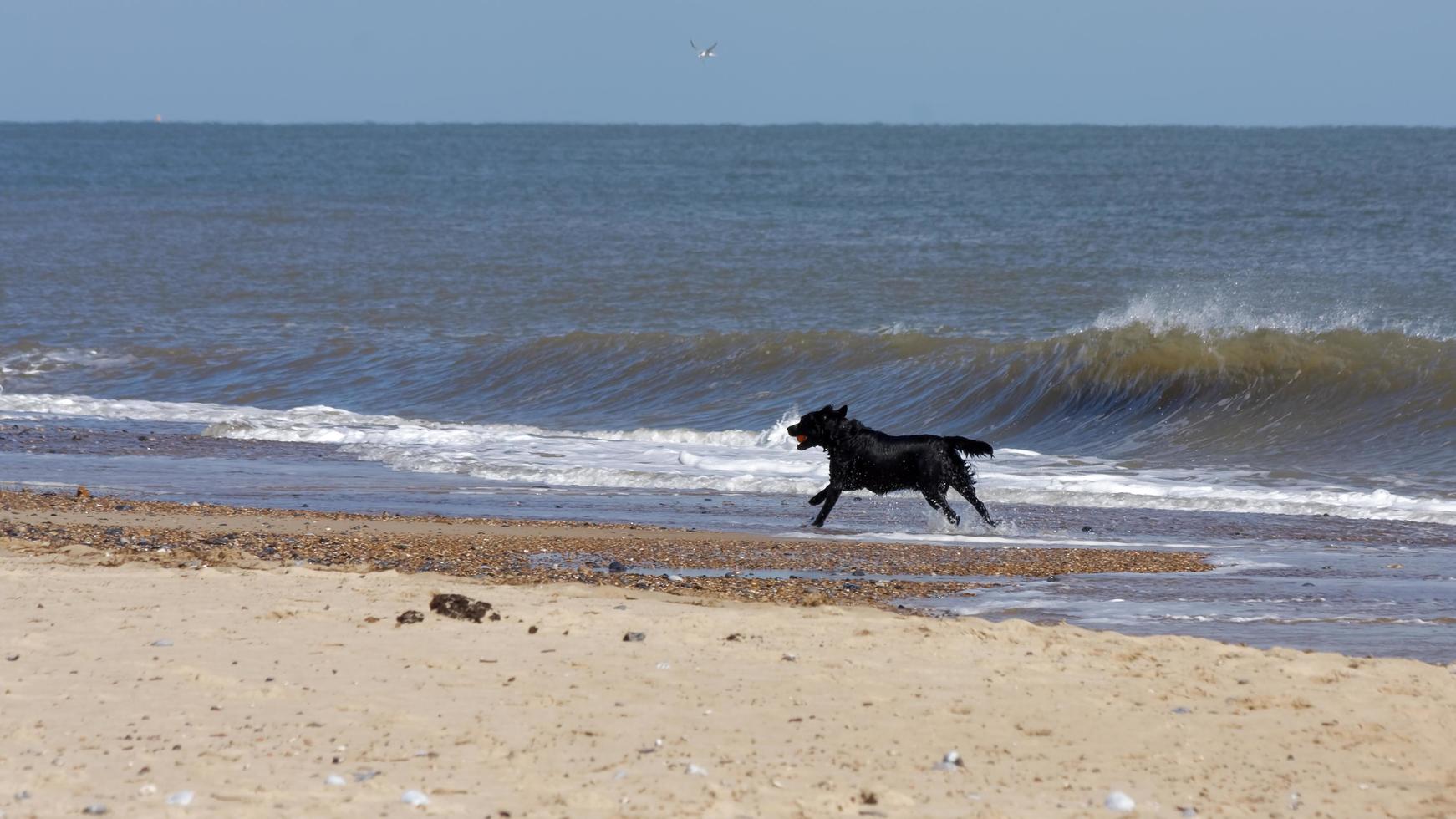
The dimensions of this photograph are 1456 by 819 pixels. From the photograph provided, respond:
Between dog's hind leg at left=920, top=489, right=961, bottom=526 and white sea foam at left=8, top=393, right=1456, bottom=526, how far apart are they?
1402 mm

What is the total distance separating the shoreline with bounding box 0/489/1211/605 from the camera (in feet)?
27.1

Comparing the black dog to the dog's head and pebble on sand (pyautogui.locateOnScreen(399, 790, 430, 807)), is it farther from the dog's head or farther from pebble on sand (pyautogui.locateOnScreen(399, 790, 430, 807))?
pebble on sand (pyautogui.locateOnScreen(399, 790, 430, 807))

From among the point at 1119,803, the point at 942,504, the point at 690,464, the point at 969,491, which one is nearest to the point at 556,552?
the point at 942,504

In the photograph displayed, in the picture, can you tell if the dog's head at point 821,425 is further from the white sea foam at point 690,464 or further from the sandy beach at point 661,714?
the sandy beach at point 661,714

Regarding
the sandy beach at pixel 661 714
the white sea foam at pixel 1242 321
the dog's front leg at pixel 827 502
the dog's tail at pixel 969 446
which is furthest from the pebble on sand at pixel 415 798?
the white sea foam at pixel 1242 321

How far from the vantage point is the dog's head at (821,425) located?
37.6ft

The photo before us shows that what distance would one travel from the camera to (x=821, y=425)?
453 inches

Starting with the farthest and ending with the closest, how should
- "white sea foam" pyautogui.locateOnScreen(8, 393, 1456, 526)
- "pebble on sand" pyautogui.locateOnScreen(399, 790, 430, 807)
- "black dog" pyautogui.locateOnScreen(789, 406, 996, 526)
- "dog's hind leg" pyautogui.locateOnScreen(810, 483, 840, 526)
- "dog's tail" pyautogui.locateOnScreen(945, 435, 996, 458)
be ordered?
1. "white sea foam" pyautogui.locateOnScreen(8, 393, 1456, 526)
2. "dog's tail" pyautogui.locateOnScreen(945, 435, 996, 458)
3. "black dog" pyautogui.locateOnScreen(789, 406, 996, 526)
4. "dog's hind leg" pyautogui.locateOnScreen(810, 483, 840, 526)
5. "pebble on sand" pyautogui.locateOnScreen(399, 790, 430, 807)

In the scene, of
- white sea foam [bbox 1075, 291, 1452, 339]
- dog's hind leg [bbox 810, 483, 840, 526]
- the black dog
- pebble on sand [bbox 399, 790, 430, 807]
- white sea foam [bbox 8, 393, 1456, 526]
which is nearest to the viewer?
pebble on sand [bbox 399, 790, 430, 807]

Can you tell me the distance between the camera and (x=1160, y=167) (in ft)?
217

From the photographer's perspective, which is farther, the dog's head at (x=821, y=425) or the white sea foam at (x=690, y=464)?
Answer: the white sea foam at (x=690, y=464)

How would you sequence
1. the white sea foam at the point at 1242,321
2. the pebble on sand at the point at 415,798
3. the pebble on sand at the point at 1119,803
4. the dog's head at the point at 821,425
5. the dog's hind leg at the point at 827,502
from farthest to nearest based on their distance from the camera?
the white sea foam at the point at 1242,321, the dog's head at the point at 821,425, the dog's hind leg at the point at 827,502, the pebble on sand at the point at 1119,803, the pebble on sand at the point at 415,798

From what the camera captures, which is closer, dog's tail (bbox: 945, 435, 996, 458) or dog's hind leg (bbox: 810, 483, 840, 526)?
dog's hind leg (bbox: 810, 483, 840, 526)

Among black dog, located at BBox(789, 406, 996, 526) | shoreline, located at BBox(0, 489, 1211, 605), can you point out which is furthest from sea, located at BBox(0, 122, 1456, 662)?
shoreline, located at BBox(0, 489, 1211, 605)
